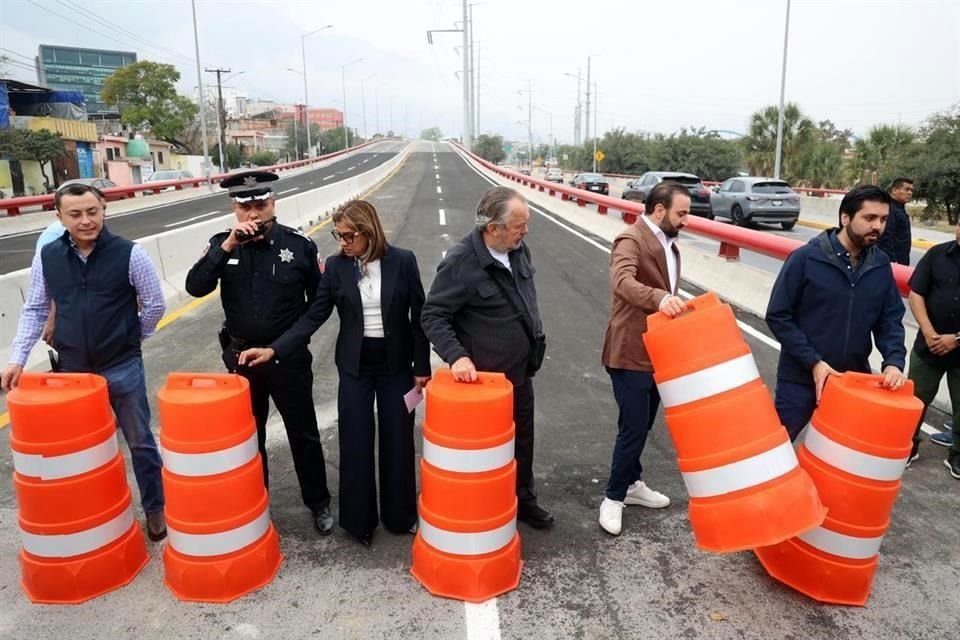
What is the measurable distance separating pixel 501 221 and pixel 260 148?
366 ft

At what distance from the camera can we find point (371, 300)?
3.73 metres

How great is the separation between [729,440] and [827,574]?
904mm

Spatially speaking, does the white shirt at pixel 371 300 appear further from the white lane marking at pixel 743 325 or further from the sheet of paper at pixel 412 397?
the white lane marking at pixel 743 325

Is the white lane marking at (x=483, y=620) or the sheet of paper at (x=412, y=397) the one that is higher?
the sheet of paper at (x=412, y=397)

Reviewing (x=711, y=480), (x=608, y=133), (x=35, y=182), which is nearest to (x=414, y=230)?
(x=711, y=480)

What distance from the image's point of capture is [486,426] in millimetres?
3197

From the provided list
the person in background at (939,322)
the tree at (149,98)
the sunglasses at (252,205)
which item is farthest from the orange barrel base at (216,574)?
the tree at (149,98)

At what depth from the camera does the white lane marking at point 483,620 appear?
10.1 ft

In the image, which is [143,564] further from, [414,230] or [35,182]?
[35,182]

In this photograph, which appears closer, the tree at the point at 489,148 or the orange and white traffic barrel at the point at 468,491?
the orange and white traffic barrel at the point at 468,491

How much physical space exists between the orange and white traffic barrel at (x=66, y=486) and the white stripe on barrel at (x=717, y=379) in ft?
9.12

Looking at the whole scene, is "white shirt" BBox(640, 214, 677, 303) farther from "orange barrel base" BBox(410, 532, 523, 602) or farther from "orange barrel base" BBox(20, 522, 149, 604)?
"orange barrel base" BBox(20, 522, 149, 604)

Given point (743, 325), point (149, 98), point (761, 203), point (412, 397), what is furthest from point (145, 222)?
point (149, 98)

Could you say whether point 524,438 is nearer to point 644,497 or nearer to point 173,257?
point 644,497
